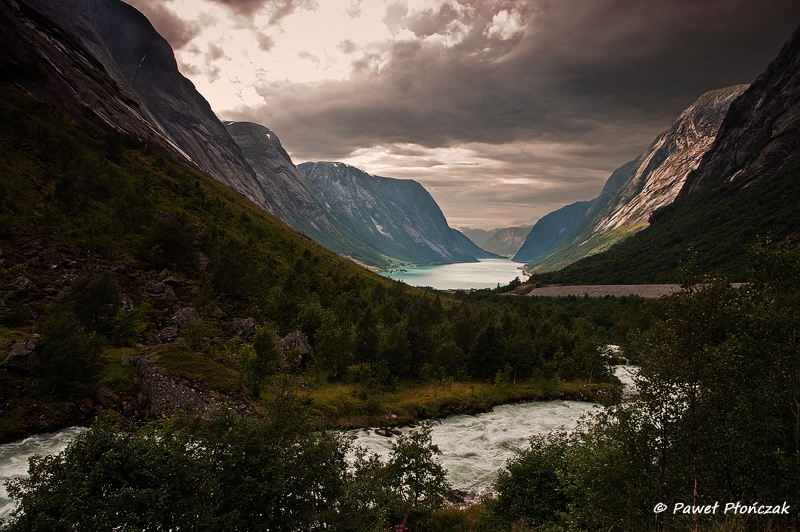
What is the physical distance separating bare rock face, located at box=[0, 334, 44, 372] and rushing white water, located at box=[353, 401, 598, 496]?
30164 mm

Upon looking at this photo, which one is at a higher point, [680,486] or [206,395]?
[680,486]

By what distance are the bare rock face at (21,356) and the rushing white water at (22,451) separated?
6.20m

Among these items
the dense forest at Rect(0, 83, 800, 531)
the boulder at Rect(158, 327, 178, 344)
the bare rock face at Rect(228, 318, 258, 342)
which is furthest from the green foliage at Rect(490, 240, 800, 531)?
the bare rock face at Rect(228, 318, 258, 342)

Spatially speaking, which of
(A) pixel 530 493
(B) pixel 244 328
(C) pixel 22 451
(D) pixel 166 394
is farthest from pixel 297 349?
(A) pixel 530 493

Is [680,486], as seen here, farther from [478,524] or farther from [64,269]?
[64,269]

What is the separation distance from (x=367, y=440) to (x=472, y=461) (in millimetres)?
11981

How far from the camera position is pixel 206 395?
3566 centimetres

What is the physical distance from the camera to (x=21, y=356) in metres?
31.9

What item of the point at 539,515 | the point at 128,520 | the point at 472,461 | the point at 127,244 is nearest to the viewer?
the point at 128,520

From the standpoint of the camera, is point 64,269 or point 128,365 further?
point 64,269

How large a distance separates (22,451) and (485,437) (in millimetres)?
44488

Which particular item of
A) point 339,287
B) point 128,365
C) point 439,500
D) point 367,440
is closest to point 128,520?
point 439,500

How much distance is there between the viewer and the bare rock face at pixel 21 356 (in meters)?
31.5

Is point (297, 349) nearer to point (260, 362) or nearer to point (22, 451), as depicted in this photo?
point (260, 362)
